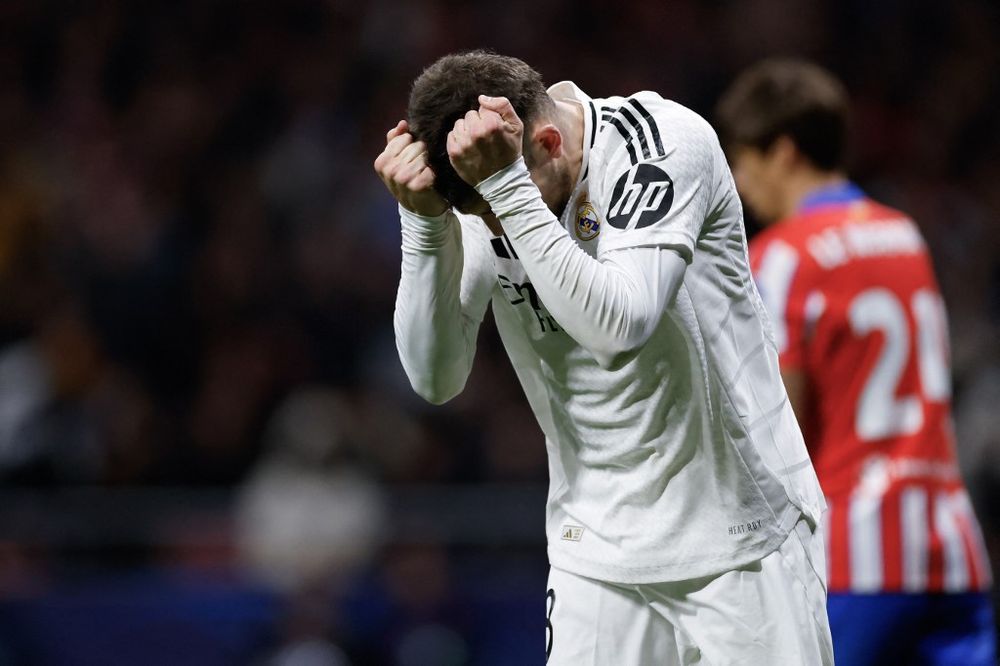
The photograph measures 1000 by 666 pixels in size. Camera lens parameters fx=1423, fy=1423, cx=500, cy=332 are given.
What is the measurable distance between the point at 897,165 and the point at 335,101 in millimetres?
3443

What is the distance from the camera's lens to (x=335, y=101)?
8.88m

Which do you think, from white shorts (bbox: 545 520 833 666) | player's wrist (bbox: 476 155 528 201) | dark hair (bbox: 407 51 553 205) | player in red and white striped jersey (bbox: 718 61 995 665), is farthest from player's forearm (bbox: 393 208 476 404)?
player in red and white striped jersey (bbox: 718 61 995 665)

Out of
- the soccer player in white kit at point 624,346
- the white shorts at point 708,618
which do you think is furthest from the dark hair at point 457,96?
the white shorts at point 708,618

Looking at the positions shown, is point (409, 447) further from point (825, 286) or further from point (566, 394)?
point (566, 394)

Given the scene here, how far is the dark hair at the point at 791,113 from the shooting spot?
12.4 feet

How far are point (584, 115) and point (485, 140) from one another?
0.37 meters

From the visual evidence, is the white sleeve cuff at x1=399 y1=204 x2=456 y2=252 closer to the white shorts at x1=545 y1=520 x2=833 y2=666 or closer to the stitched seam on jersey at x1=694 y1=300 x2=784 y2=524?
the stitched seam on jersey at x1=694 y1=300 x2=784 y2=524

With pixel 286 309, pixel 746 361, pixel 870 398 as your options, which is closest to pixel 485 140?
pixel 746 361

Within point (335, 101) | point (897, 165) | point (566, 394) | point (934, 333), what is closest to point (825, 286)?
point (934, 333)

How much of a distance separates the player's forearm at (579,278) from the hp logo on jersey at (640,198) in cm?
7

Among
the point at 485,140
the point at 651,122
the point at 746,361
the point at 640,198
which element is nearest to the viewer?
the point at 485,140

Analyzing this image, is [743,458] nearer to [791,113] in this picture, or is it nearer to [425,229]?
[425,229]

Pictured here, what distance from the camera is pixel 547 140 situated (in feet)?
7.94

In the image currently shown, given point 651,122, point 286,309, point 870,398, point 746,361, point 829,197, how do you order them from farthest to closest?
point 286,309
point 829,197
point 870,398
point 746,361
point 651,122
